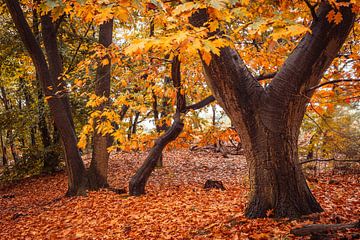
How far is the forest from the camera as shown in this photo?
11.7 ft

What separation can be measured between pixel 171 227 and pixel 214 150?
1446 centimetres

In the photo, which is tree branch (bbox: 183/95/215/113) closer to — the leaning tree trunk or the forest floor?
the forest floor

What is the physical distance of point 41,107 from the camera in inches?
484

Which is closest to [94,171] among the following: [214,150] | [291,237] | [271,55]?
[271,55]

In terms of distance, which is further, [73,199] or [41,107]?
[41,107]

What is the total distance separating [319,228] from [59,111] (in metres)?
7.06

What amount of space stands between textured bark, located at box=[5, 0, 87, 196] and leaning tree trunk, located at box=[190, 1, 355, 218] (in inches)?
205

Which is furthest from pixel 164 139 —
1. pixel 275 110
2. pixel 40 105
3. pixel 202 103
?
pixel 40 105

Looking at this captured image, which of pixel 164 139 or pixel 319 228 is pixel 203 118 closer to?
pixel 164 139

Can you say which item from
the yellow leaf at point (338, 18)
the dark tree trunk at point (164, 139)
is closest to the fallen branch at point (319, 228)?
the yellow leaf at point (338, 18)

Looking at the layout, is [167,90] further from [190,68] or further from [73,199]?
[73,199]

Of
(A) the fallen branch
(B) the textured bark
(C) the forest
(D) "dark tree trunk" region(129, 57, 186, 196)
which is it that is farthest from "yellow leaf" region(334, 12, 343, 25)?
(B) the textured bark

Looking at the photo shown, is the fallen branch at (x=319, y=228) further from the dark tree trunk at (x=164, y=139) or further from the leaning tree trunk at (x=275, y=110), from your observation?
the dark tree trunk at (x=164, y=139)

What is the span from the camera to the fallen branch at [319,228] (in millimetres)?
3414
